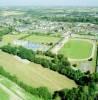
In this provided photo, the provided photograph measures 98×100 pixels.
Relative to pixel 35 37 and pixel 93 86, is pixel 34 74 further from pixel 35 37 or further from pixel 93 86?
pixel 35 37

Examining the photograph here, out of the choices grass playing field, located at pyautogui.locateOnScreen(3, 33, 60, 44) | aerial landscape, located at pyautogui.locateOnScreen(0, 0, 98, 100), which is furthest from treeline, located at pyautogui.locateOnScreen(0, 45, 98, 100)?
grass playing field, located at pyautogui.locateOnScreen(3, 33, 60, 44)

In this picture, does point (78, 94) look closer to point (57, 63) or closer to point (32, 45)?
point (57, 63)

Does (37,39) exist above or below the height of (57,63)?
below

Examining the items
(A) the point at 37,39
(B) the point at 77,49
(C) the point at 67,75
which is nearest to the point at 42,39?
(A) the point at 37,39

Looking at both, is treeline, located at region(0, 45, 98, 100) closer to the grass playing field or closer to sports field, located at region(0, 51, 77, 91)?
sports field, located at region(0, 51, 77, 91)

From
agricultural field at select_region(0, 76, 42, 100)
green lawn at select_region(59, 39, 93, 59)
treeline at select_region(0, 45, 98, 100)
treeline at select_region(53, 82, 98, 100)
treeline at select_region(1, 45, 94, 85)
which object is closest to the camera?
agricultural field at select_region(0, 76, 42, 100)

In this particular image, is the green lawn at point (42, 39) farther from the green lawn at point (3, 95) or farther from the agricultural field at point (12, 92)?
the green lawn at point (3, 95)

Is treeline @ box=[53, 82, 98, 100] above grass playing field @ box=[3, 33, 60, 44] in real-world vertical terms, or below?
above

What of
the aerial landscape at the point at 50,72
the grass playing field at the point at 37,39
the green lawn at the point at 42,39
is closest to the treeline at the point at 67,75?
the aerial landscape at the point at 50,72
